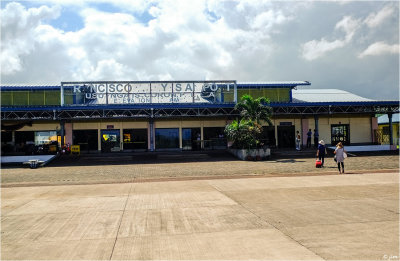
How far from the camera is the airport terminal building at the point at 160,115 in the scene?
2809 centimetres

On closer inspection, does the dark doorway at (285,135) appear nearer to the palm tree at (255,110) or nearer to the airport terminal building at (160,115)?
the airport terminal building at (160,115)

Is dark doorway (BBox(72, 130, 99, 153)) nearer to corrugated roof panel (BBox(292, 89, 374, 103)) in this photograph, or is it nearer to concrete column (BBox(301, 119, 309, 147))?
corrugated roof panel (BBox(292, 89, 374, 103))

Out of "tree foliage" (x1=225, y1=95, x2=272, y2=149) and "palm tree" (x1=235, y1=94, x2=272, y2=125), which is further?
"palm tree" (x1=235, y1=94, x2=272, y2=125)

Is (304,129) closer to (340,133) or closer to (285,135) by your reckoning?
(285,135)

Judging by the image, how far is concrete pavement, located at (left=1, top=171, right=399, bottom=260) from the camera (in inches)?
224

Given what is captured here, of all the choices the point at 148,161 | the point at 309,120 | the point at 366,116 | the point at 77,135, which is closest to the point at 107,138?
the point at 77,135

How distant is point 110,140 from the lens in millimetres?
31984

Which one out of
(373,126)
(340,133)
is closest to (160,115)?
(340,133)

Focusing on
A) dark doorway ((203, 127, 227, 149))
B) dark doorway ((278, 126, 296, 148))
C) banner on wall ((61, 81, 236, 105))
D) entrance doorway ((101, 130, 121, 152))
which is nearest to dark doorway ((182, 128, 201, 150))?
dark doorway ((203, 127, 227, 149))

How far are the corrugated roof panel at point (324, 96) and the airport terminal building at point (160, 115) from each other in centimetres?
12

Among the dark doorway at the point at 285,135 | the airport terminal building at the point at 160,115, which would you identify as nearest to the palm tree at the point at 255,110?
the airport terminal building at the point at 160,115

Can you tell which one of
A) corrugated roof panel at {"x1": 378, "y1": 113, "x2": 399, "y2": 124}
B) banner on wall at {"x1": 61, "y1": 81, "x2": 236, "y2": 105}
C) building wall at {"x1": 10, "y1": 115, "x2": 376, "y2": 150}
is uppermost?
banner on wall at {"x1": 61, "y1": 81, "x2": 236, "y2": 105}

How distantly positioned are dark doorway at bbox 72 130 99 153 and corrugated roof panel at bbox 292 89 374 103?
20.1 meters

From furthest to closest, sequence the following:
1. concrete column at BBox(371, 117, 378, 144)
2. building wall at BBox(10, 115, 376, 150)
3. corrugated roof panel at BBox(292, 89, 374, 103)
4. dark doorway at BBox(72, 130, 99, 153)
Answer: concrete column at BBox(371, 117, 378, 144) → corrugated roof panel at BBox(292, 89, 374, 103) → dark doorway at BBox(72, 130, 99, 153) → building wall at BBox(10, 115, 376, 150)
